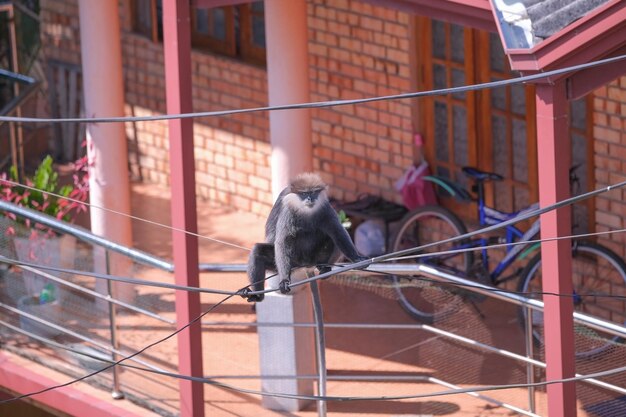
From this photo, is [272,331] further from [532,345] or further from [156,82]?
[156,82]

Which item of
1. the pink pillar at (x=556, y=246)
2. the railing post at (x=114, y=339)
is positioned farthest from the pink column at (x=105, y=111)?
the pink pillar at (x=556, y=246)

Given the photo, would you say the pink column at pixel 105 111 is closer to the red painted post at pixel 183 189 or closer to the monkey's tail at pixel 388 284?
the monkey's tail at pixel 388 284

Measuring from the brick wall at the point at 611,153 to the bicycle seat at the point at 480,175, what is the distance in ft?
2.46

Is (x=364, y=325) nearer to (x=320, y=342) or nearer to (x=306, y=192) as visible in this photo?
(x=320, y=342)

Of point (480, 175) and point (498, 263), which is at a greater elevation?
point (480, 175)

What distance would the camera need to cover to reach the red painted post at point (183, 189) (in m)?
8.15

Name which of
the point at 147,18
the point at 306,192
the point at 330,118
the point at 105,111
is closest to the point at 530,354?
the point at 306,192

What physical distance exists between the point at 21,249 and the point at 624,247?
4050 mm

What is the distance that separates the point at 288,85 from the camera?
905 cm

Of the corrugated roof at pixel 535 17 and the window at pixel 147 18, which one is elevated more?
the window at pixel 147 18

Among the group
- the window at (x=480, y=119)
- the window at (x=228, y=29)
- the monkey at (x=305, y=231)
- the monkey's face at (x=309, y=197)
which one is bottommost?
the monkey at (x=305, y=231)

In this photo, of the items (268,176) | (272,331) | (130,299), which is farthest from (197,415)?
(268,176)

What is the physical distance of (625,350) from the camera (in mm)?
7609

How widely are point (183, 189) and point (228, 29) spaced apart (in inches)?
174
